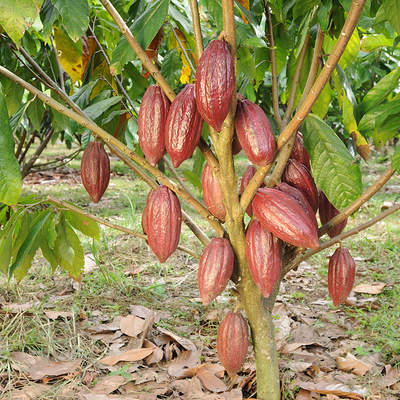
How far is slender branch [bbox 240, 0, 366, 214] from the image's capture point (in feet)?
2.29

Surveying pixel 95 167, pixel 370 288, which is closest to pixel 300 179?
pixel 95 167

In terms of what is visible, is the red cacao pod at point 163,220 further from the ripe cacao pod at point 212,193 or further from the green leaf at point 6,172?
the green leaf at point 6,172

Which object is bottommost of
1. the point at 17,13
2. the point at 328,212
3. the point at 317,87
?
the point at 328,212

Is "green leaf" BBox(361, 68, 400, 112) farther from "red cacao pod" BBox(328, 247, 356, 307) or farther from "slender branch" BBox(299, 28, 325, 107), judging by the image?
"red cacao pod" BBox(328, 247, 356, 307)

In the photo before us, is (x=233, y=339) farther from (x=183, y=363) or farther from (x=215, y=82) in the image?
(x=215, y=82)

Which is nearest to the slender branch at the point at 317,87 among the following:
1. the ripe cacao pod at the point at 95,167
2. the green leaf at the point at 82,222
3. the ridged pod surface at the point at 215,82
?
the ridged pod surface at the point at 215,82

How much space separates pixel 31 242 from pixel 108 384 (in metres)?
0.41

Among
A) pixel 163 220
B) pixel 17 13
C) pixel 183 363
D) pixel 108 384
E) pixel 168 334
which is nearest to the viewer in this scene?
pixel 17 13

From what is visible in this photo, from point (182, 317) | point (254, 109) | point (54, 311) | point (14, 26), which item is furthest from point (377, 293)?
point (14, 26)

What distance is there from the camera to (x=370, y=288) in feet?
6.40

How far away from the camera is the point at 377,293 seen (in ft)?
6.35

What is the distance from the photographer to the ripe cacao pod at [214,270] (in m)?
0.93

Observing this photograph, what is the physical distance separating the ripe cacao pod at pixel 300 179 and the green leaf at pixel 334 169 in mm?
44

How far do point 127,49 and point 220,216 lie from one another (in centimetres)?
38
